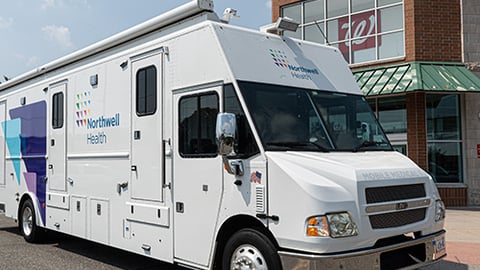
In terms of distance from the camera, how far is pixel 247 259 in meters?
4.74

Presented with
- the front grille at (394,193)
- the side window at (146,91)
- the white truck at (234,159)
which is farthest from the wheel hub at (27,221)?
the front grille at (394,193)

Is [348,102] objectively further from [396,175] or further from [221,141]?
[221,141]

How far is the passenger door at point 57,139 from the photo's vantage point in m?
8.16

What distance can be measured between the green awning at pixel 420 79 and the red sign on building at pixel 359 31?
1.14m

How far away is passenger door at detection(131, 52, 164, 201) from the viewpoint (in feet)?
19.9

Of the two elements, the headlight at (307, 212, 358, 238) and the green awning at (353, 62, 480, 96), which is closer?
the headlight at (307, 212, 358, 238)

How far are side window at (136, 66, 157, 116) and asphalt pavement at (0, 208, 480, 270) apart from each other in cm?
234

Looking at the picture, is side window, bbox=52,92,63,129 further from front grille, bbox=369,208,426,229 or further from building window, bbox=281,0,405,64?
building window, bbox=281,0,405,64

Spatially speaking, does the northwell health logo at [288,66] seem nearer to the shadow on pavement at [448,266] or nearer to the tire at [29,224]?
the shadow on pavement at [448,266]

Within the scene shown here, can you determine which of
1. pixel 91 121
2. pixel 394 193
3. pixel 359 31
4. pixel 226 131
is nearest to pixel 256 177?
pixel 226 131

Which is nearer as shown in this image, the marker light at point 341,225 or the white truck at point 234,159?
the marker light at point 341,225

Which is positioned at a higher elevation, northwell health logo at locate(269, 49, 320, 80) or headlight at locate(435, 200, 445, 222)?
northwell health logo at locate(269, 49, 320, 80)

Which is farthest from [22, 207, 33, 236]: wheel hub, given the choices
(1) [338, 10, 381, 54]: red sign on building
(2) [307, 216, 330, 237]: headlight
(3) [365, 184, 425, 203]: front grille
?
(1) [338, 10, 381, 54]: red sign on building

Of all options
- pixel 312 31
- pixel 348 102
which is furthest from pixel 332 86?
pixel 312 31
